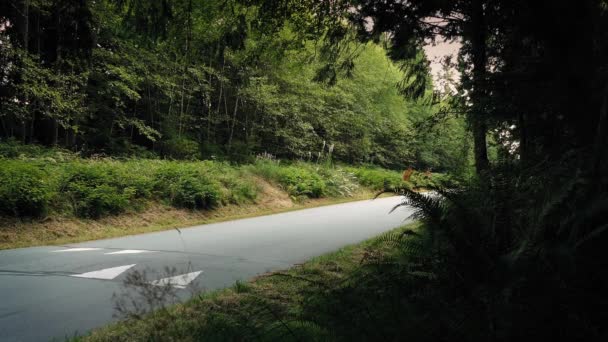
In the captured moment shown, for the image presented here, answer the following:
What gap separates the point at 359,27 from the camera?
6.30m

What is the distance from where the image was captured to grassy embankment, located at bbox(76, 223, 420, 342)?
2021 mm

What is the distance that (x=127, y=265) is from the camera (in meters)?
5.75

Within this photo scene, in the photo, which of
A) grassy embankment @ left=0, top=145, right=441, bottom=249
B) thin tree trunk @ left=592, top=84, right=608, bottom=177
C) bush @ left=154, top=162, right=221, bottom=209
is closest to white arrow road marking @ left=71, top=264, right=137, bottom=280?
grassy embankment @ left=0, top=145, right=441, bottom=249

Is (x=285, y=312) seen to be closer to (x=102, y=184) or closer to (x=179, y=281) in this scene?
(x=179, y=281)

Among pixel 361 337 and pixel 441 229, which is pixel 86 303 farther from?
pixel 441 229

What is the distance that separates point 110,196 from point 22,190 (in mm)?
1926

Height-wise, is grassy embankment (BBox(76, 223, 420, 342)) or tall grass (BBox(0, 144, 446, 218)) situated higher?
tall grass (BBox(0, 144, 446, 218))

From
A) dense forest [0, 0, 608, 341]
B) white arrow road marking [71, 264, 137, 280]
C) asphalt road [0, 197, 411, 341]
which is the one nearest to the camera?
dense forest [0, 0, 608, 341]

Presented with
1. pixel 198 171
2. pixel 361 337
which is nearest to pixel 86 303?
pixel 361 337

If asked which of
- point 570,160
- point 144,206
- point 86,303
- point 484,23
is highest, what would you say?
point 484,23

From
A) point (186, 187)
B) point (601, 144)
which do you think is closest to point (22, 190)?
point (186, 187)

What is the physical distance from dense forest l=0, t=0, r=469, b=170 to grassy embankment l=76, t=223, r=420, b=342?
3.20 m

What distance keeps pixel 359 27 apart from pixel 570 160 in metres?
4.45

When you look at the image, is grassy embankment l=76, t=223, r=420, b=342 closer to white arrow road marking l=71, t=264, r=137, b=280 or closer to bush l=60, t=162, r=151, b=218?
white arrow road marking l=71, t=264, r=137, b=280
